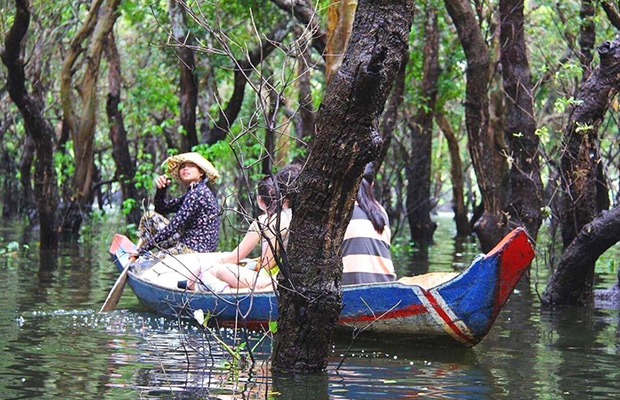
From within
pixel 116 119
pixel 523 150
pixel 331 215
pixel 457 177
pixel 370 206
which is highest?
pixel 116 119

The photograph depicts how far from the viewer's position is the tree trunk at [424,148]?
20031 mm

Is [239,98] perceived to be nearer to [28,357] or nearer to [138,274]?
[138,274]

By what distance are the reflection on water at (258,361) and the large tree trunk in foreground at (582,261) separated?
21cm

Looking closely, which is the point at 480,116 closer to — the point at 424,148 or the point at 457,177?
the point at 424,148

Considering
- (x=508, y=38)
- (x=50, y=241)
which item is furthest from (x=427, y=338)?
(x=50, y=241)

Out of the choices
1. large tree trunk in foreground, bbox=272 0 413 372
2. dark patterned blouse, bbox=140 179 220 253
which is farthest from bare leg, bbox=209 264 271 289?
large tree trunk in foreground, bbox=272 0 413 372

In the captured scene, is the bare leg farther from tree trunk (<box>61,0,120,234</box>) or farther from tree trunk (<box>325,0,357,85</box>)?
tree trunk (<box>61,0,120,234</box>)

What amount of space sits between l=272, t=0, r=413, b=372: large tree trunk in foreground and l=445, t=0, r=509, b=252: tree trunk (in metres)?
6.90

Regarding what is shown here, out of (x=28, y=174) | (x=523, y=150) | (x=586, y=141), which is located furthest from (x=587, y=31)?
(x=28, y=174)

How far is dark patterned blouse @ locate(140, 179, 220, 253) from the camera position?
10.8 m

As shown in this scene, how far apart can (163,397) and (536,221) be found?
7.07 m

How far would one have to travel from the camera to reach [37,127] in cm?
1563

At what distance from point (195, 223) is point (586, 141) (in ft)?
12.7

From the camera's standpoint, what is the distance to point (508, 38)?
13.2 m
